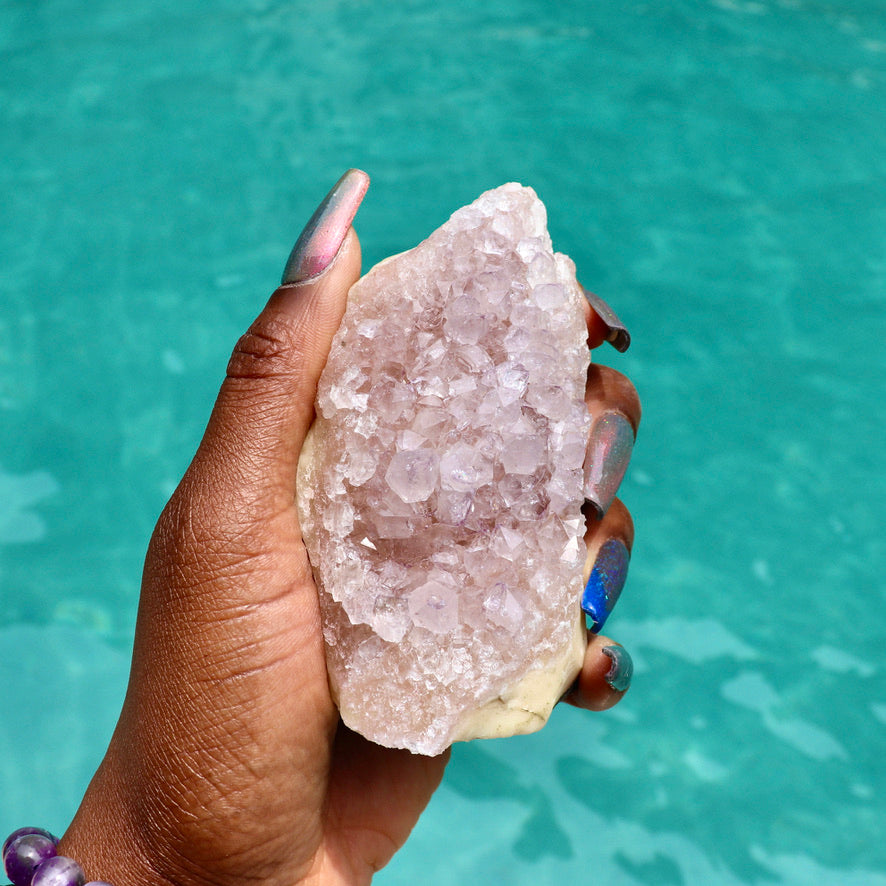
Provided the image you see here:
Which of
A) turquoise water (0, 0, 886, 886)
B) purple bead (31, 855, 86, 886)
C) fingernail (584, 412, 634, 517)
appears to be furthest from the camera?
turquoise water (0, 0, 886, 886)

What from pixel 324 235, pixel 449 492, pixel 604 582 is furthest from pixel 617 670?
pixel 324 235

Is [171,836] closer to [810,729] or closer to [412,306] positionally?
[412,306]

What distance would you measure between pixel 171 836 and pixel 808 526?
2.26 m

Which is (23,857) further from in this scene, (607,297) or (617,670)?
(607,297)

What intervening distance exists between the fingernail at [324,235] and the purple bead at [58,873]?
98 cm

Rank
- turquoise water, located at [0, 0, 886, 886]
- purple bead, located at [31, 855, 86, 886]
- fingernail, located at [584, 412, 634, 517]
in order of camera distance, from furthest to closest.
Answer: turquoise water, located at [0, 0, 886, 886] < fingernail, located at [584, 412, 634, 517] < purple bead, located at [31, 855, 86, 886]

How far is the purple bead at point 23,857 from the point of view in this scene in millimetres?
1409

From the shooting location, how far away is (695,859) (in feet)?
8.19

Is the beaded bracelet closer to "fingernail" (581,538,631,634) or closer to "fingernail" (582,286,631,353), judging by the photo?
"fingernail" (581,538,631,634)

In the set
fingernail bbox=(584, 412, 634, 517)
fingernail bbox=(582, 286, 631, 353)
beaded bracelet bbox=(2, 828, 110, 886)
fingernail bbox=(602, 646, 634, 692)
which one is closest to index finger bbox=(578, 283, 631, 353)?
fingernail bbox=(582, 286, 631, 353)

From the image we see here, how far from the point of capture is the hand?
1.40m

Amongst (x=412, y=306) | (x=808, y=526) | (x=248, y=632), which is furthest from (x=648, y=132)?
(x=248, y=632)

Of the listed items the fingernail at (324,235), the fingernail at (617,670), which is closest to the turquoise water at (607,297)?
the fingernail at (617,670)

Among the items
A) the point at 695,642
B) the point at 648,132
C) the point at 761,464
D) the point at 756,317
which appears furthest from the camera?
the point at 648,132
